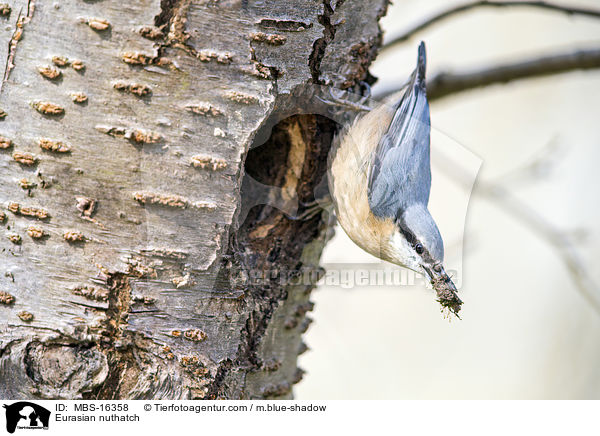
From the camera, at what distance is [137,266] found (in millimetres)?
1334

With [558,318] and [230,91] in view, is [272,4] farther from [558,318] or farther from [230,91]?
[558,318]

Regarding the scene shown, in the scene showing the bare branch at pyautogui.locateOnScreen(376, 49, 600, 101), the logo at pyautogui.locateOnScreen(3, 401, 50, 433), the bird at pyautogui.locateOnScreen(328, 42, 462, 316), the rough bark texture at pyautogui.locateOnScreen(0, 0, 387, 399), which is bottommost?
the logo at pyautogui.locateOnScreen(3, 401, 50, 433)

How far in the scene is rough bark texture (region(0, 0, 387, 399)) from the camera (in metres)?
1.24

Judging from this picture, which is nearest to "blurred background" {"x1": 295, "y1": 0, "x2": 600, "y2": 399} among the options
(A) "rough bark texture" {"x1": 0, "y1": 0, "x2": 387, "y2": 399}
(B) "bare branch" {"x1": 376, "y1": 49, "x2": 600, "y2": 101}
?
(B) "bare branch" {"x1": 376, "y1": 49, "x2": 600, "y2": 101}

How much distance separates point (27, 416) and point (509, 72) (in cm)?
221

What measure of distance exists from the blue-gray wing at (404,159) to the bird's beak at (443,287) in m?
0.27

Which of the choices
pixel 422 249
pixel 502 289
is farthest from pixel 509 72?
pixel 502 289

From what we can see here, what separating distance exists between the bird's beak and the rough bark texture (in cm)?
66

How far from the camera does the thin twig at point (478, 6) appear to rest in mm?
2076

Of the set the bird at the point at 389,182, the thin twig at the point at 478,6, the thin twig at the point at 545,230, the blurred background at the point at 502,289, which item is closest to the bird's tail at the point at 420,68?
the bird at the point at 389,182

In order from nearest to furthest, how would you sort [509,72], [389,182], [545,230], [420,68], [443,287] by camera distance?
[443,287]
[389,182]
[420,68]
[509,72]
[545,230]

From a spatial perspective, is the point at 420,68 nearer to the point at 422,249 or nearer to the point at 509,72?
the point at 509,72

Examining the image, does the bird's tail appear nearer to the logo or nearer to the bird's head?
the bird's head

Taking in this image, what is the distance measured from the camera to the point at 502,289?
13.3ft
